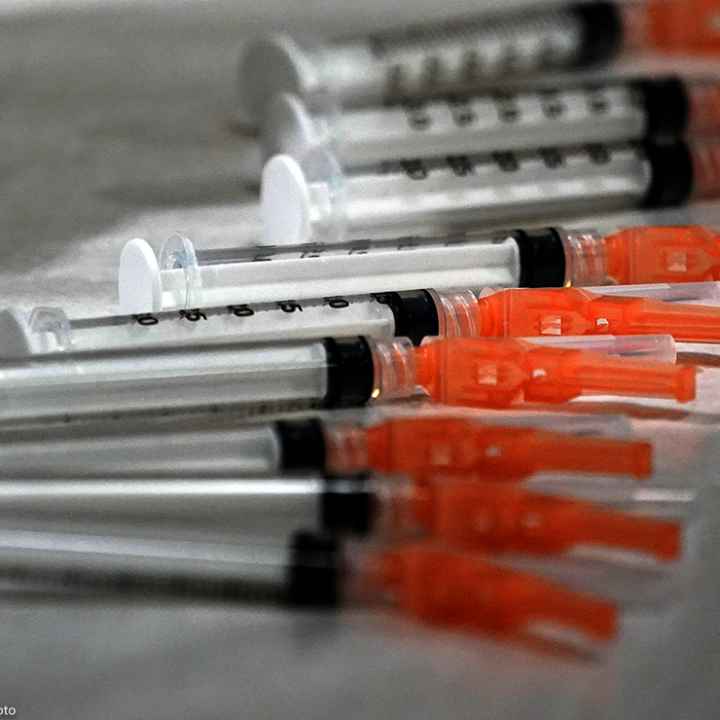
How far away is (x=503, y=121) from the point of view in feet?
6.98

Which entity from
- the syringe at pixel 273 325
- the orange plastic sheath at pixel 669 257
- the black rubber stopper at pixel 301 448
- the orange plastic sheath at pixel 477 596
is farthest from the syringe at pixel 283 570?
the orange plastic sheath at pixel 669 257

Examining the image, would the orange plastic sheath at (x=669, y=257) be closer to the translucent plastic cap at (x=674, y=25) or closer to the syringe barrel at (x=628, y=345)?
the syringe barrel at (x=628, y=345)

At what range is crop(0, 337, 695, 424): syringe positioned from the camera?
55.7 inches

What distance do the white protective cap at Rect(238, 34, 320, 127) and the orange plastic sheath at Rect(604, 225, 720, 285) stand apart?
65 centimetres

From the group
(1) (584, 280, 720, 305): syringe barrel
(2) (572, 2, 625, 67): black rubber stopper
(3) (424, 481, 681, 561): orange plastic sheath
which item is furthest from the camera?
(2) (572, 2, 625, 67): black rubber stopper

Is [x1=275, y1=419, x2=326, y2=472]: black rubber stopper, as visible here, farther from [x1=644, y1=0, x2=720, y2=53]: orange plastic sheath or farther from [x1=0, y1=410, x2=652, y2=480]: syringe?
[x1=644, y1=0, x2=720, y2=53]: orange plastic sheath

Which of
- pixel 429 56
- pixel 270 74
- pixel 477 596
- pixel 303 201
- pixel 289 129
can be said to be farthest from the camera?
pixel 429 56

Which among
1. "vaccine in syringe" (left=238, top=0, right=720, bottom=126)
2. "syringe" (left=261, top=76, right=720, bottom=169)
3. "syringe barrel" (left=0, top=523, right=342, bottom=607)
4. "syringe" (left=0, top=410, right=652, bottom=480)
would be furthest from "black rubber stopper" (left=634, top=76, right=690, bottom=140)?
"syringe barrel" (left=0, top=523, right=342, bottom=607)

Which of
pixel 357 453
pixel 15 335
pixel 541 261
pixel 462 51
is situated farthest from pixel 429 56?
pixel 357 453

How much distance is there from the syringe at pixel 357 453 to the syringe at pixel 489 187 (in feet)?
1.81

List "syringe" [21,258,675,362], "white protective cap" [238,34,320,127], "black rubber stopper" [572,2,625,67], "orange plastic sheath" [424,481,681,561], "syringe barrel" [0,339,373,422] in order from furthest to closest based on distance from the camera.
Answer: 1. "black rubber stopper" [572,2,625,67]
2. "white protective cap" [238,34,320,127]
3. "syringe" [21,258,675,362]
4. "syringe barrel" [0,339,373,422]
5. "orange plastic sheath" [424,481,681,561]

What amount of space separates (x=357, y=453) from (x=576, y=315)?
0.33m

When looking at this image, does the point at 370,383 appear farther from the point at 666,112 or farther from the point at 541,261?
the point at 666,112

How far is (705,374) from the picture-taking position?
5.16 ft
